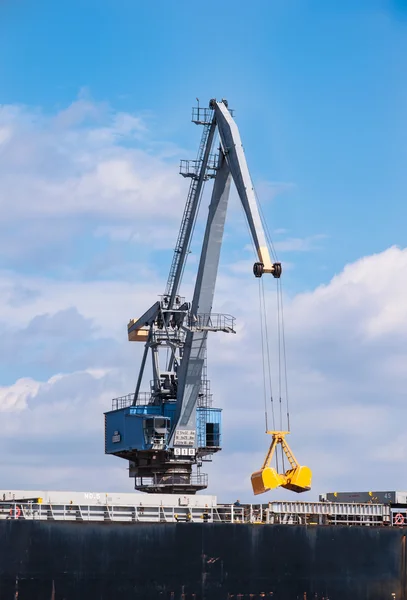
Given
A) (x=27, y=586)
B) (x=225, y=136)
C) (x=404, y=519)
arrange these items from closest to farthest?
(x=27, y=586) → (x=404, y=519) → (x=225, y=136)

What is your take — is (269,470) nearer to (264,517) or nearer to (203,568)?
(264,517)

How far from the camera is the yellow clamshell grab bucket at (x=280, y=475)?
202 feet

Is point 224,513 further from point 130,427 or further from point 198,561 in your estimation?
point 130,427

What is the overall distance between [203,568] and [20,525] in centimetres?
997

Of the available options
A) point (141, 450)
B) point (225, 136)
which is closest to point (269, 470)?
point (141, 450)

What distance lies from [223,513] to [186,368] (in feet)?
55.8

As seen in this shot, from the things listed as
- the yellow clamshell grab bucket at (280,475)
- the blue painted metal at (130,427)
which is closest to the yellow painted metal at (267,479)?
the yellow clamshell grab bucket at (280,475)

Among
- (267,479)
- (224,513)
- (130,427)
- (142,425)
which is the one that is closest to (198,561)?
(224,513)

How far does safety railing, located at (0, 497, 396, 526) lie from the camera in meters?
52.5

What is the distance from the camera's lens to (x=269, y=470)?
61594 mm

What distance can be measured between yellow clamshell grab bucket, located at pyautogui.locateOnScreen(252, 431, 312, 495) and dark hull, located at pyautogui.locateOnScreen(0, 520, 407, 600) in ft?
11.4

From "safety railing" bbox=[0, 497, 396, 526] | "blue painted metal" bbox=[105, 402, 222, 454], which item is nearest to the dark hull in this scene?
"safety railing" bbox=[0, 497, 396, 526]

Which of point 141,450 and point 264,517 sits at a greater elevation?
point 141,450

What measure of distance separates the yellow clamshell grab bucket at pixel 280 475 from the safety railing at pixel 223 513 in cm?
153
